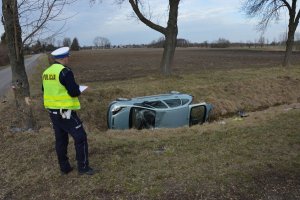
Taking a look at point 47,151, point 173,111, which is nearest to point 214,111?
point 173,111

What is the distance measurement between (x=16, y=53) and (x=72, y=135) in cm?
410

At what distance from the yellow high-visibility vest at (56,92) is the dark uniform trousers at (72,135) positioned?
0.14 metres

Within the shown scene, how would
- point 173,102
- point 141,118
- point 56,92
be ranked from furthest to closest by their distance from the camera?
point 173,102
point 141,118
point 56,92

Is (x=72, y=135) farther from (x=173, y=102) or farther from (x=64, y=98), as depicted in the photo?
(x=173, y=102)

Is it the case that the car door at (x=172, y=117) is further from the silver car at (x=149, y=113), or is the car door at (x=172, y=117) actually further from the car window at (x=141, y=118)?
the car window at (x=141, y=118)

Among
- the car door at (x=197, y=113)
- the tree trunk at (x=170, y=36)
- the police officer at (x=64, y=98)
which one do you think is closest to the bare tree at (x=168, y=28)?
the tree trunk at (x=170, y=36)

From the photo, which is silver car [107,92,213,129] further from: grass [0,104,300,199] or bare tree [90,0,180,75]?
bare tree [90,0,180,75]

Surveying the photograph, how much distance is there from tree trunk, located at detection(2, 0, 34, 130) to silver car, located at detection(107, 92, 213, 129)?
3.01 meters

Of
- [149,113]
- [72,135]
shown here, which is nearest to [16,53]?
[72,135]

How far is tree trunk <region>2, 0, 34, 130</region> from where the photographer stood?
9117 mm

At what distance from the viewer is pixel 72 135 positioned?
247 inches

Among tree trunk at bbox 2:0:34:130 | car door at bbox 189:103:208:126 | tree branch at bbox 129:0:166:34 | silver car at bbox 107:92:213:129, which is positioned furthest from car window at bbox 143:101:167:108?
tree branch at bbox 129:0:166:34

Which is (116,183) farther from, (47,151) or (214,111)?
(214,111)

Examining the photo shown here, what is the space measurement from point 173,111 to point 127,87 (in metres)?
5.67
